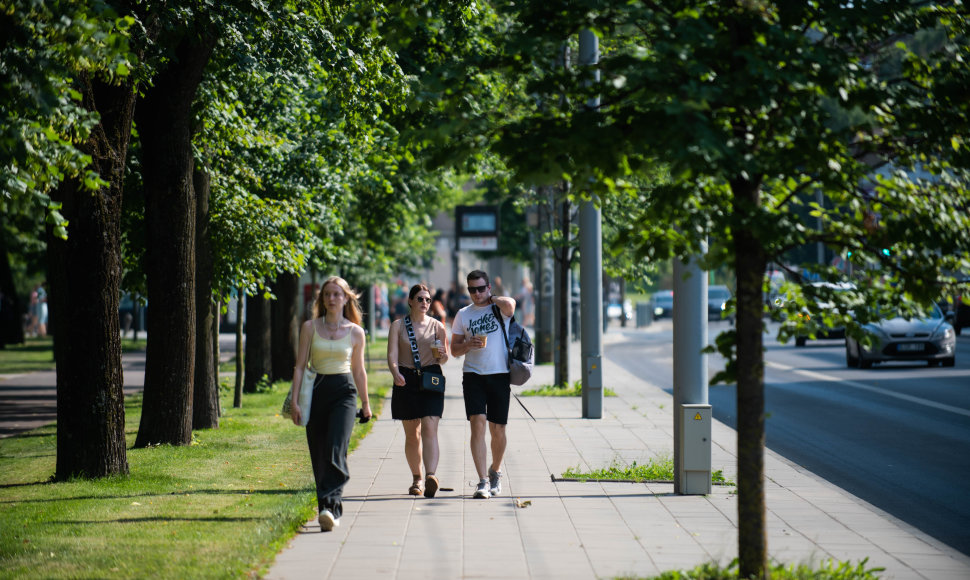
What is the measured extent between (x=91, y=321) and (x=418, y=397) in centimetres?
284

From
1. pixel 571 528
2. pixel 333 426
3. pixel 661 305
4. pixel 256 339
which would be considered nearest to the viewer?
pixel 571 528

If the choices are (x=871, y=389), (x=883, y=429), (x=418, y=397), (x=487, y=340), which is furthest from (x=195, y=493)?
(x=871, y=389)

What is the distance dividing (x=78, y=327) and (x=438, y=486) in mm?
3256

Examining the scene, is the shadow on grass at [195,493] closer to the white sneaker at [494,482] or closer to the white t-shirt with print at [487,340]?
the white sneaker at [494,482]

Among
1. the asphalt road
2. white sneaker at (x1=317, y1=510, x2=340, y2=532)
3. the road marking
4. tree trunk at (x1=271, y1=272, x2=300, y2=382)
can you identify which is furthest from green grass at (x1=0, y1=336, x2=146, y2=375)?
white sneaker at (x1=317, y1=510, x2=340, y2=532)

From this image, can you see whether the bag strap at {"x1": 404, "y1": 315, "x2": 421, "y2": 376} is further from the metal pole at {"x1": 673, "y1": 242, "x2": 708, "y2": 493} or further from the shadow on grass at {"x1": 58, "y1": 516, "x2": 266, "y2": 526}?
the metal pole at {"x1": 673, "y1": 242, "x2": 708, "y2": 493}

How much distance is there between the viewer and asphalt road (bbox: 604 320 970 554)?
938 cm

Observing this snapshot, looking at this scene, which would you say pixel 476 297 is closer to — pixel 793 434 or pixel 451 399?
pixel 793 434

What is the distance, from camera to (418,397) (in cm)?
919

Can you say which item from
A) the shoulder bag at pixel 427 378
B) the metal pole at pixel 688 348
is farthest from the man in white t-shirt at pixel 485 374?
the metal pole at pixel 688 348

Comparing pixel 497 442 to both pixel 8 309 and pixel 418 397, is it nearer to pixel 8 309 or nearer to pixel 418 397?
pixel 418 397

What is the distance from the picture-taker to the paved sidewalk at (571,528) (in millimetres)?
6492

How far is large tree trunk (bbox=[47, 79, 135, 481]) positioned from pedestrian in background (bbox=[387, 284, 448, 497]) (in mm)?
2482

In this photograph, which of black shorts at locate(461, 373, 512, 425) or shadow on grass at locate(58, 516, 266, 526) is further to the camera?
black shorts at locate(461, 373, 512, 425)
